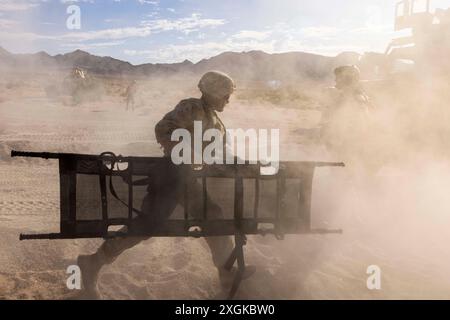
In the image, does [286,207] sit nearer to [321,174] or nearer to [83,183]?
[83,183]

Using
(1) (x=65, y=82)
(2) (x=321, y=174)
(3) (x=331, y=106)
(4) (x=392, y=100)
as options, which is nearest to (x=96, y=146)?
(2) (x=321, y=174)

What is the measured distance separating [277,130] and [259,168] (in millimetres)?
12424

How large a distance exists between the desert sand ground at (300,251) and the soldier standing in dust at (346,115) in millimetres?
→ 512

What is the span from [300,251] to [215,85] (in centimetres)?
227

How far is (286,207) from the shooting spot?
350cm

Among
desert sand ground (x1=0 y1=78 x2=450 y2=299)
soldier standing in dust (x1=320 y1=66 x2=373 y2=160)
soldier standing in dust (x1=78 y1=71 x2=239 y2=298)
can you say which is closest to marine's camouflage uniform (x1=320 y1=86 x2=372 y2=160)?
soldier standing in dust (x1=320 y1=66 x2=373 y2=160)

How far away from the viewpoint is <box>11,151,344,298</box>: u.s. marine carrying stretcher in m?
3.19

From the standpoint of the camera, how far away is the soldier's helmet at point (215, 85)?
3740mm

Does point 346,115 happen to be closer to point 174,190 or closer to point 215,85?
point 215,85

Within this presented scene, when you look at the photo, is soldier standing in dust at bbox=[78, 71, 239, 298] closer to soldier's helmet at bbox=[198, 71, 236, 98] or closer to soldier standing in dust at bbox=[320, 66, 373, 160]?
soldier's helmet at bbox=[198, 71, 236, 98]

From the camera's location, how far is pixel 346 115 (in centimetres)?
648

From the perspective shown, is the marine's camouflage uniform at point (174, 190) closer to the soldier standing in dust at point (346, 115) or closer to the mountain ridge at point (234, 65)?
the soldier standing in dust at point (346, 115)

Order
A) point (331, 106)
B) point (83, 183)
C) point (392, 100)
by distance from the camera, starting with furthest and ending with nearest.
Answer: point (392, 100) → point (331, 106) → point (83, 183)

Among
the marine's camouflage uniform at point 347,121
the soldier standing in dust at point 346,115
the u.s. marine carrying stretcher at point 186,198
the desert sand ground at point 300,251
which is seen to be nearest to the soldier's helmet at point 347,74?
the soldier standing in dust at point 346,115
